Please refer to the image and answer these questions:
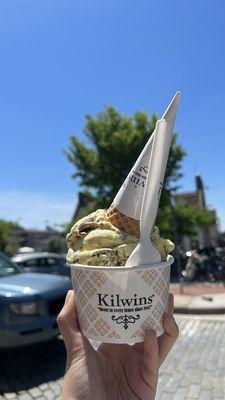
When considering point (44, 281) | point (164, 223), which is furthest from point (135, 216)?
point (164, 223)

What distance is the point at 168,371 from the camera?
4875 mm

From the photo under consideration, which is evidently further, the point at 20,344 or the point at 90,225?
the point at 20,344

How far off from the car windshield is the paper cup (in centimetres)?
467

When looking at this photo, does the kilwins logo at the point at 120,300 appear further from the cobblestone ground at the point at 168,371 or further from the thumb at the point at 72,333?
the cobblestone ground at the point at 168,371

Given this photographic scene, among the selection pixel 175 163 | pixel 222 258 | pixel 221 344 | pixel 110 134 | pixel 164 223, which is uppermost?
pixel 110 134

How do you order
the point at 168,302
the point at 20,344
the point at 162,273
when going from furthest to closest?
the point at 20,344
the point at 168,302
the point at 162,273

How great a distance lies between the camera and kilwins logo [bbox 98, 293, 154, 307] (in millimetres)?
1547

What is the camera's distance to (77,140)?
19.0 metres

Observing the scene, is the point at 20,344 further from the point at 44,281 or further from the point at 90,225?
the point at 90,225

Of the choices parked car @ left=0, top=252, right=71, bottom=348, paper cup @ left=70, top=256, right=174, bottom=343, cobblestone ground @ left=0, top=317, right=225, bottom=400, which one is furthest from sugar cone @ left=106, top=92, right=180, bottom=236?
parked car @ left=0, top=252, right=71, bottom=348

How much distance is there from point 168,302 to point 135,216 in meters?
0.41

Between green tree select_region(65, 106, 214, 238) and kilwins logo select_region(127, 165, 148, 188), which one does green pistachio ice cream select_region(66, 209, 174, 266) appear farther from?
green tree select_region(65, 106, 214, 238)

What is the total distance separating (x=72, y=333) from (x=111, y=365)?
0.23 metres

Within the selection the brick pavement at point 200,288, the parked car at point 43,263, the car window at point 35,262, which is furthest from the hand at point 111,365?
the car window at point 35,262
